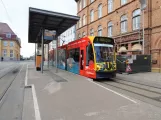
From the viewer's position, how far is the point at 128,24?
25.8 meters

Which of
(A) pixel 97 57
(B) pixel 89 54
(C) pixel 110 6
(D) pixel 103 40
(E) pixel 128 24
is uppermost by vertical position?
(C) pixel 110 6

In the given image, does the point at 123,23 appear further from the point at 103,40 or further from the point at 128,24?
the point at 103,40

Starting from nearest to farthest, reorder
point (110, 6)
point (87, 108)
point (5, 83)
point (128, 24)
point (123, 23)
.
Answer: point (87, 108) → point (5, 83) → point (128, 24) → point (123, 23) → point (110, 6)

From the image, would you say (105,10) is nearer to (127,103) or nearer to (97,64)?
(97,64)

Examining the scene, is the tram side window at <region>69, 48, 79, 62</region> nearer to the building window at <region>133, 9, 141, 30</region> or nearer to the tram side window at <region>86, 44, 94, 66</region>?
the tram side window at <region>86, 44, 94, 66</region>

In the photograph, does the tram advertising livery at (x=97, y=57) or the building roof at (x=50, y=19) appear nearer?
the tram advertising livery at (x=97, y=57)

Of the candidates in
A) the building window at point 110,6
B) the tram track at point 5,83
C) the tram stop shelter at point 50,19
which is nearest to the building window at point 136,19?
the building window at point 110,6

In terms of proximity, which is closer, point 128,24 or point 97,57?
point 97,57

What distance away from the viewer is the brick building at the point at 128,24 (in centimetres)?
2153

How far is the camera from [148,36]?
877 inches

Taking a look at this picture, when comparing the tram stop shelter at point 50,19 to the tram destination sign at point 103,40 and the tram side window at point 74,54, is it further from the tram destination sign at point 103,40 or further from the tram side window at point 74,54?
the tram destination sign at point 103,40

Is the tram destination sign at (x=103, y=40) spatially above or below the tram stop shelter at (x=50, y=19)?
below

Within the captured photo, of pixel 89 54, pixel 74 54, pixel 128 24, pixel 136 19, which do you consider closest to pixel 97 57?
pixel 89 54

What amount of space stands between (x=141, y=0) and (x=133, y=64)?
7822 millimetres
